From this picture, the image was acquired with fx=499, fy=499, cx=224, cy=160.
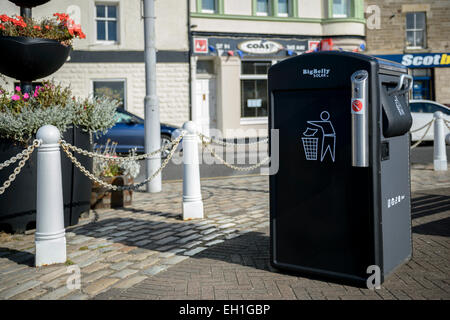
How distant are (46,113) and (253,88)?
16.3m

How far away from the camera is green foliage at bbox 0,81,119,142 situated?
5.33m

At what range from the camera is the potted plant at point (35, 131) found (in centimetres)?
535

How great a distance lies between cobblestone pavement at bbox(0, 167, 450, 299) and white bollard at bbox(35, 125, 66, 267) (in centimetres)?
14

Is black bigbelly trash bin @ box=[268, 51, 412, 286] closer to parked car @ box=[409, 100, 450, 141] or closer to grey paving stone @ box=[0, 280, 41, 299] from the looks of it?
grey paving stone @ box=[0, 280, 41, 299]

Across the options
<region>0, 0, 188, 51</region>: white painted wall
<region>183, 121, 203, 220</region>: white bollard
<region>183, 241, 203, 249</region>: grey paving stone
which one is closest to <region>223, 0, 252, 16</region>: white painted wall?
<region>0, 0, 188, 51</region>: white painted wall

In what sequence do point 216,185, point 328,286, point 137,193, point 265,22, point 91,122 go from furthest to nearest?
point 265,22 → point 216,185 → point 137,193 → point 91,122 → point 328,286

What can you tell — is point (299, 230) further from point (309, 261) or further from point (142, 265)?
point (142, 265)

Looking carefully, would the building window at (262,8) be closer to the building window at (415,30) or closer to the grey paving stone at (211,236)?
the building window at (415,30)

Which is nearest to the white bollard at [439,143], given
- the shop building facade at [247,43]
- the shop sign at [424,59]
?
the shop building facade at [247,43]

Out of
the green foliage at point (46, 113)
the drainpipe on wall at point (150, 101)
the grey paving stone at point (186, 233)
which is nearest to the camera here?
the green foliage at point (46, 113)

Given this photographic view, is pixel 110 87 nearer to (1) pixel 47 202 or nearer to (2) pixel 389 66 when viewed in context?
(1) pixel 47 202
